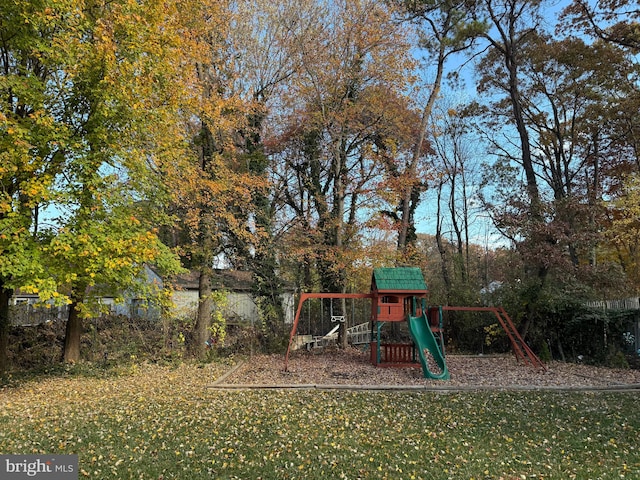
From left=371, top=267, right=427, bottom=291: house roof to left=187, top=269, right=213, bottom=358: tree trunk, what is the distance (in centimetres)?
528

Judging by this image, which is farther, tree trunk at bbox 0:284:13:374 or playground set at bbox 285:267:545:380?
playground set at bbox 285:267:545:380

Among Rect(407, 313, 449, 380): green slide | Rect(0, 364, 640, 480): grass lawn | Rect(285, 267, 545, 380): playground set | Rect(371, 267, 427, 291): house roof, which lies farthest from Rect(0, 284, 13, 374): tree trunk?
Rect(407, 313, 449, 380): green slide

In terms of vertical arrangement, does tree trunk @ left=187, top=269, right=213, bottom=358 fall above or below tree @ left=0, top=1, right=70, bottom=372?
below

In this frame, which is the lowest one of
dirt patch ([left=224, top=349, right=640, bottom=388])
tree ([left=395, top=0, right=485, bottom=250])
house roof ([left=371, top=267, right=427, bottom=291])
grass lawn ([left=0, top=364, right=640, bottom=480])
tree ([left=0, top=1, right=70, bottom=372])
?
dirt patch ([left=224, top=349, right=640, bottom=388])

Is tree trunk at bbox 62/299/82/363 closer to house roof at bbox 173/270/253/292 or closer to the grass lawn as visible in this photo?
house roof at bbox 173/270/253/292

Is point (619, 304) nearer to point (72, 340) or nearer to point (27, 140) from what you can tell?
point (27, 140)

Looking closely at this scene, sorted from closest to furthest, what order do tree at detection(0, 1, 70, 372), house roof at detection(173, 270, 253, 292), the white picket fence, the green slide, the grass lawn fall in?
the grass lawn, tree at detection(0, 1, 70, 372), the green slide, the white picket fence, house roof at detection(173, 270, 253, 292)

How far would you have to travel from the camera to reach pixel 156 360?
12953 millimetres

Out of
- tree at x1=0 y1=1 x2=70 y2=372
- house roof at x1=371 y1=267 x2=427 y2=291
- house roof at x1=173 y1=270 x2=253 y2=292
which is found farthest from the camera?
house roof at x1=173 y1=270 x2=253 y2=292

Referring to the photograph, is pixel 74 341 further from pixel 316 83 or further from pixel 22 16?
pixel 316 83

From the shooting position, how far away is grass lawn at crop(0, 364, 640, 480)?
14.5 feet

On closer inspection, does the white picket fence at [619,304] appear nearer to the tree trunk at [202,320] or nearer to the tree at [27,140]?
the tree trunk at [202,320]

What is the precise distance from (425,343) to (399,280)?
1.81 metres

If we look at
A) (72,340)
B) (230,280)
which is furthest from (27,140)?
(230,280)
